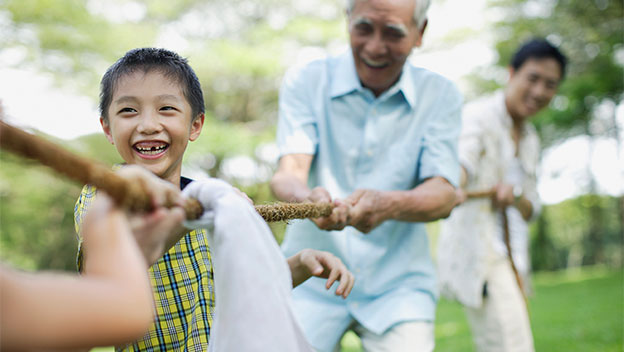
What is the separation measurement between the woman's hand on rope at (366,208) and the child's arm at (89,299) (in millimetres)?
1462

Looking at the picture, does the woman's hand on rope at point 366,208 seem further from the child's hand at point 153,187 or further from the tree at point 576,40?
the tree at point 576,40

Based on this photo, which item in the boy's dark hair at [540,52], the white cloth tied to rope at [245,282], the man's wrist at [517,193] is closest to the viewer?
the white cloth tied to rope at [245,282]

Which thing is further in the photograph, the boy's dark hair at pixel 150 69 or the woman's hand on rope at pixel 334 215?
the woman's hand on rope at pixel 334 215

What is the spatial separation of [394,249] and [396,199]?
405 millimetres

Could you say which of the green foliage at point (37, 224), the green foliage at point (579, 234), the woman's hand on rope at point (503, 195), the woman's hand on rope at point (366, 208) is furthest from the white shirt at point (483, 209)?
the green foliage at point (579, 234)

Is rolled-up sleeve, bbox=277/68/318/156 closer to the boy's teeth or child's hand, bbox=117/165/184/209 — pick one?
the boy's teeth

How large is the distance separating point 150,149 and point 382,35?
4.24 feet

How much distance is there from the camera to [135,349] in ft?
5.93

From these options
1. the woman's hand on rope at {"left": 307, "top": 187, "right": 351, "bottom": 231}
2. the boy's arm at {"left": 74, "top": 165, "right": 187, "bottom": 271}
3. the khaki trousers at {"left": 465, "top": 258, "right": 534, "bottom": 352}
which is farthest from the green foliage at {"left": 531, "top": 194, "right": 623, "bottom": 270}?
the boy's arm at {"left": 74, "top": 165, "right": 187, "bottom": 271}

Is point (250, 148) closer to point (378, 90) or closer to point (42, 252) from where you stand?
point (42, 252)

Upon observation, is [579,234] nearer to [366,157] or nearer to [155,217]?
[366,157]

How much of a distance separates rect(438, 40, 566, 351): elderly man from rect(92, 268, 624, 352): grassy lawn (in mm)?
2894

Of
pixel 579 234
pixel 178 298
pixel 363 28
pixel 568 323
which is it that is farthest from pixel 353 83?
pixel 579 234

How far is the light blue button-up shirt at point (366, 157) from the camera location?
2789 millimetres
